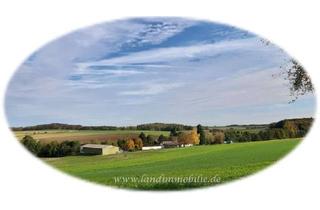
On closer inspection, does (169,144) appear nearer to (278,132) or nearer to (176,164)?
(176,164)

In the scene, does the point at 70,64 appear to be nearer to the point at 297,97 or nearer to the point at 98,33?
the point at 98,33

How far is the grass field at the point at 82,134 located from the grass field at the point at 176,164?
0.46ft

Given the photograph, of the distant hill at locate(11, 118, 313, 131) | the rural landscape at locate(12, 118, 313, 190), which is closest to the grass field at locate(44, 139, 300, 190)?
the rural landscape at locate(12, 118, 313, 190)

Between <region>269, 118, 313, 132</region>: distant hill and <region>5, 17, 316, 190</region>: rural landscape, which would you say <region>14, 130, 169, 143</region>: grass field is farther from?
<region>269, 118, 313, 132</region>: distant hill

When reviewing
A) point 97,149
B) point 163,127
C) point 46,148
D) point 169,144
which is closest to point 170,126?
point 163,127

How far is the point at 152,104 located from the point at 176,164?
1.58ft

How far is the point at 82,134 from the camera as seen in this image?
5.73 metres

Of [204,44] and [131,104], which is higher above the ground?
[204,44]

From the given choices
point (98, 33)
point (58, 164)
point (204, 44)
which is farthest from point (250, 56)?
point (58, 164)

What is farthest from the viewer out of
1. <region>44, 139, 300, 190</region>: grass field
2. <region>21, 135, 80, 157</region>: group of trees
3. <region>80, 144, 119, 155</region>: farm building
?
<region>80, 144, 119, 155</region>: farm building

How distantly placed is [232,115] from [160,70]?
0.63 metres

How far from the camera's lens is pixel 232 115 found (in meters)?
5.77

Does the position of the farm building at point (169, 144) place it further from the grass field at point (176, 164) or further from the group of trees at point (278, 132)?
the group of trees at point (278, 132)

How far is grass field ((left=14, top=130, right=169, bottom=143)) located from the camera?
18.6 ft
